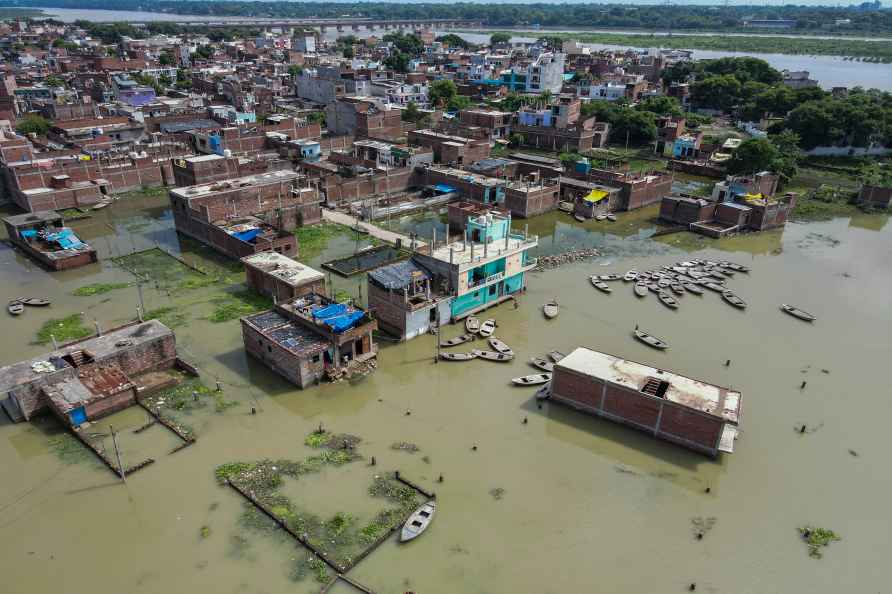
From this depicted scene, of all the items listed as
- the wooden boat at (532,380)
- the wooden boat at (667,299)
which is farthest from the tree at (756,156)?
the wooden boat at (532,380)

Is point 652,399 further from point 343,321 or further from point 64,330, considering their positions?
point 64,330

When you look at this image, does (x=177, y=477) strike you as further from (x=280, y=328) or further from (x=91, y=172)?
(x=91, y=172)

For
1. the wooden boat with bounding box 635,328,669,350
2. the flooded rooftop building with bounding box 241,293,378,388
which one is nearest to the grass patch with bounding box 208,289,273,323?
the flooded rooftop building with bounding box 241,293,378,388

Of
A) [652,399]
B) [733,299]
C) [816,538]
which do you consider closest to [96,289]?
[652,399]

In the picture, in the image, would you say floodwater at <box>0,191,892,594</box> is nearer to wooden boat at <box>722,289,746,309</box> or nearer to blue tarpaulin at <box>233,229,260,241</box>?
wooden boat at <box>722,289,746,309</box>

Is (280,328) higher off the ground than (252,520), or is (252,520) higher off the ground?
(280,328)

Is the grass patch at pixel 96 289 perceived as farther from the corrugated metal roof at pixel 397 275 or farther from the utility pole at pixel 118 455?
the corrugated metal roof at pixel 397 275

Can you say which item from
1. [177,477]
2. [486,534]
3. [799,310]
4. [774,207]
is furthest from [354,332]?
[774,207]
